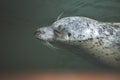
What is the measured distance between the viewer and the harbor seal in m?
1.40

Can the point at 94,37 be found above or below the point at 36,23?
below

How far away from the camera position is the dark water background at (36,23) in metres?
1.38

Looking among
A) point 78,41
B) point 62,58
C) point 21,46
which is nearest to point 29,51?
point 21,46

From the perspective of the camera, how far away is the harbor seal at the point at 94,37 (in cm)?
140

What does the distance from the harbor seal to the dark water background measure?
104mm

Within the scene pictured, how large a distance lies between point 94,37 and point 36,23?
61cm

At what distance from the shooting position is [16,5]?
1.73m

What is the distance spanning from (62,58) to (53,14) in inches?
21.3

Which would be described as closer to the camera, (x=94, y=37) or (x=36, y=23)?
(x=94, y=37)

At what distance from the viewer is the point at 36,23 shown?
1.85 metres

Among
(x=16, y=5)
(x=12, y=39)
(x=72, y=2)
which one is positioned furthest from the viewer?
(x=72, y=2)

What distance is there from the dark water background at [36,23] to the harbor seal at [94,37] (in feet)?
0.34

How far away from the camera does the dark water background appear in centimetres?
138

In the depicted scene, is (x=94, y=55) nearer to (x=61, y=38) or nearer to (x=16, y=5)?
(x=61, y=38)
